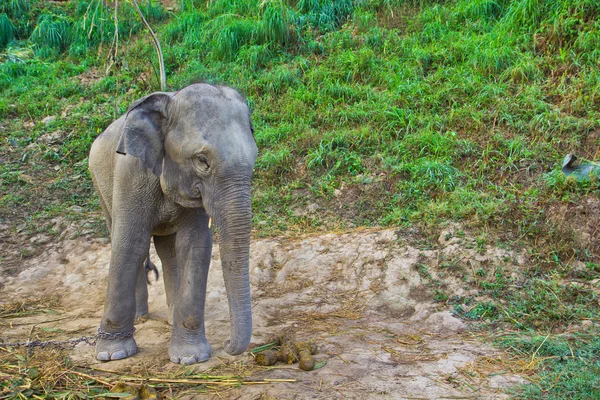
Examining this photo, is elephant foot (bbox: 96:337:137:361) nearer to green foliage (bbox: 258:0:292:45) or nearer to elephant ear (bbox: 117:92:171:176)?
elephant ear (bbox: 117:92:171:176)

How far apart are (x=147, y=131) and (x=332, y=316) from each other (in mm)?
2325

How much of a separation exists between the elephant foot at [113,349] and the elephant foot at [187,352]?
30 centimetres

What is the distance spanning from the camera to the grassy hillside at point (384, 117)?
6094mm

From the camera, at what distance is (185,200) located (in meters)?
4.21

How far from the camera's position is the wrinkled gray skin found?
3.95 meters

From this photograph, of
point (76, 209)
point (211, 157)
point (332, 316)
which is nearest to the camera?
point (211, 157)

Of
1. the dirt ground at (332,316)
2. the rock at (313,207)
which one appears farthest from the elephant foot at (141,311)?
the rock at (313,207)

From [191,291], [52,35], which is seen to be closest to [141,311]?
[191,291]

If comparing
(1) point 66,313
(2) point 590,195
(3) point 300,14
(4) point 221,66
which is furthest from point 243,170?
(3) point 300,14

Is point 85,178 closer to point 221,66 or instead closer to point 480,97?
point 221,66

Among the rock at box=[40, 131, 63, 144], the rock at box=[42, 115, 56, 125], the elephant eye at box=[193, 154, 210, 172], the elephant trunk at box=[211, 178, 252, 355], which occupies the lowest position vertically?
the rock at box=[40, 131, 63, 144]

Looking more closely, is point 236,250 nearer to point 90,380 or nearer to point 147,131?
point 147,131

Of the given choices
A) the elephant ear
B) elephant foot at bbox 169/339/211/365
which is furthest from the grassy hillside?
the elephant ear

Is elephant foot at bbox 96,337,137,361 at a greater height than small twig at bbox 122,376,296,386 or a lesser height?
lesser
